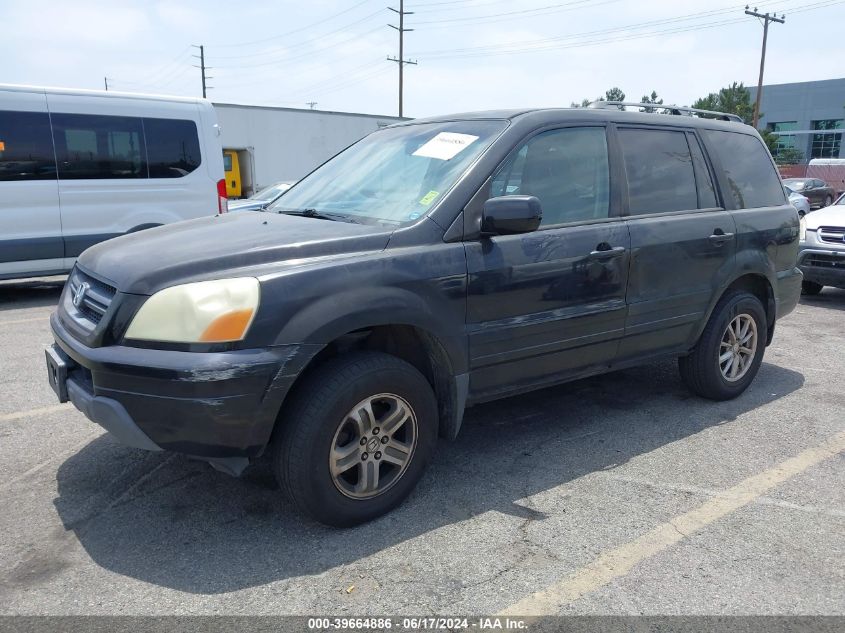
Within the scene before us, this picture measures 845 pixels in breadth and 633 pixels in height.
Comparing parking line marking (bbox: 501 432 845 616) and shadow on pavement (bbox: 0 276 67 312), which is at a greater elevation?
parking line marking (bbox: 501 432 845 616)

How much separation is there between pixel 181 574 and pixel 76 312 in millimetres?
1297

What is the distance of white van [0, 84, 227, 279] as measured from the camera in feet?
26.4

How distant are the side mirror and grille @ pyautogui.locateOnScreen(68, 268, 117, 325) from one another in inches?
65.0

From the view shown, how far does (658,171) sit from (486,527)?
2.46 metres

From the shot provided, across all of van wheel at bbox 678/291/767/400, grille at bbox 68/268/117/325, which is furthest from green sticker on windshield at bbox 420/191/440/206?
van wheel at bbox 678/291/767/400

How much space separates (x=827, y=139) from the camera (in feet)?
202

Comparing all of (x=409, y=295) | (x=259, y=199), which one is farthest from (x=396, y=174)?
(x=259, y=199)

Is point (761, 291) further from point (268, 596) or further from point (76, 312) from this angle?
point (76, 312)

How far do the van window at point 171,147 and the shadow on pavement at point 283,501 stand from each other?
5943 mm

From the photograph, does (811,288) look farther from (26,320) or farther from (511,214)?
(26,320)

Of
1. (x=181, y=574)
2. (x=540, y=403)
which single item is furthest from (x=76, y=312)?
(x=540, y=403)

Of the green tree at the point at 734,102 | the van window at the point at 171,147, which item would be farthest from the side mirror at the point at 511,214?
the green tree at the point at 734,102

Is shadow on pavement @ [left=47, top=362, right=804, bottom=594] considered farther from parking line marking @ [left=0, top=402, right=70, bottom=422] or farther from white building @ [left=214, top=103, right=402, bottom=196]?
white building @ [left=214, top=103, right=402, bottom=196]

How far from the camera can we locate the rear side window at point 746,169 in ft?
15.3
